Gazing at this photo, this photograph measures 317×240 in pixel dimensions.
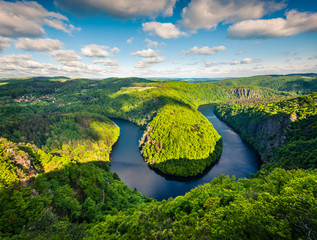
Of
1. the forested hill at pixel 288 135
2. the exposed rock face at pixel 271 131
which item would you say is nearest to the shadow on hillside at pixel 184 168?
the forested hill at pixel 288 135

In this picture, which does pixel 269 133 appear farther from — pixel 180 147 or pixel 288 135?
pixel 180 147

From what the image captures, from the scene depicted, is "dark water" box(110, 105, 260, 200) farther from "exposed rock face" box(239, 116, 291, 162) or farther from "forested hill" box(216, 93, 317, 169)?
"forested hill" box(216, 93, 317, 169)

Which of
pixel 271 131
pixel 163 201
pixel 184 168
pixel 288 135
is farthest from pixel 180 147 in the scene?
pixel 271 131

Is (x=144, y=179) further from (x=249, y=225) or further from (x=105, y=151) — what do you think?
(x=249, y=225)

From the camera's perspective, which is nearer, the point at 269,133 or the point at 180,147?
the point at 180,147

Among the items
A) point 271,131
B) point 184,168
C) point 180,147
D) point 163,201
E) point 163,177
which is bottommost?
point 163,177

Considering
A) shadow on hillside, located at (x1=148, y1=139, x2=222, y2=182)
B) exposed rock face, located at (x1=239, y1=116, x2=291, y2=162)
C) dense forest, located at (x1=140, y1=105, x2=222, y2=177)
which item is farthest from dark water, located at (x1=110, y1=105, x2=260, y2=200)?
exposed rock face, located at (x1=239, y1=116, x2=291, y2=162)

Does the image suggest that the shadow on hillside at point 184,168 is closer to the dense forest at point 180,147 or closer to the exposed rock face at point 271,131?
the dense forest at point 180,147

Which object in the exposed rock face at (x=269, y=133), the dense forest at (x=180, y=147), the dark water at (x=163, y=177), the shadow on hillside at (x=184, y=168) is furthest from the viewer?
the exposed rock face at (x=269, y=133)

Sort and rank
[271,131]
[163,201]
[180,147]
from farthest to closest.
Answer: [271,131], [180,147], [163,201]
